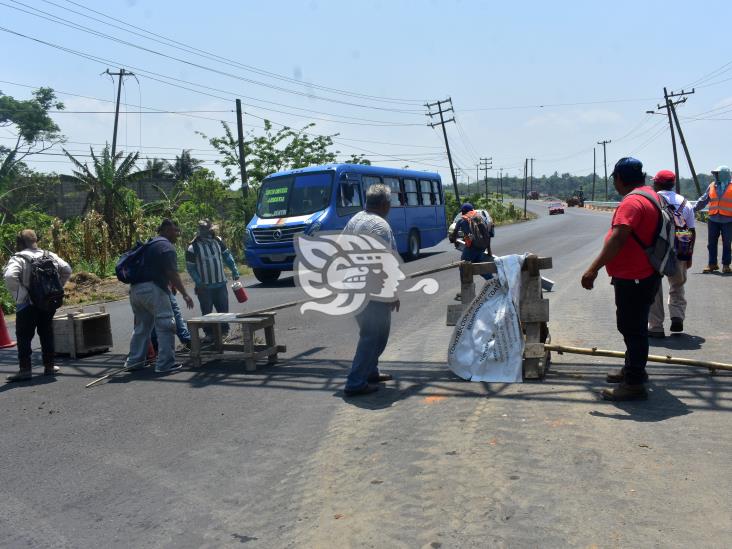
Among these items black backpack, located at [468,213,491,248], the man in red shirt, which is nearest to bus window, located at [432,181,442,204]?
black backpack, located at [468,213,491,248]

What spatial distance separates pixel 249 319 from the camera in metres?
7.50

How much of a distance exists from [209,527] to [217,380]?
3.43 m

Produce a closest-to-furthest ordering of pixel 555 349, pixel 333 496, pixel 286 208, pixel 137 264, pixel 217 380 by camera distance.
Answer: pixel 333 496 < pixel 555 349 < pixel 217 380 < pixel 137 264 < pixel 286 208

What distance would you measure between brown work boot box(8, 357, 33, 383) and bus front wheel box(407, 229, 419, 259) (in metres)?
16.5

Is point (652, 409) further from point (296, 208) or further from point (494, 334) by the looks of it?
point (296, 208)

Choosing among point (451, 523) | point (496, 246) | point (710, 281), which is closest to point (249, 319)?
point (451, 523)

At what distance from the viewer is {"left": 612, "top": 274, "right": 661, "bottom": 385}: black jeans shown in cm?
529

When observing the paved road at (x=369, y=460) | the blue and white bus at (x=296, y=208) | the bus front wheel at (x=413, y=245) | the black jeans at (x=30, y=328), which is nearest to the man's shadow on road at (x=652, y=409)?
the paved road at (x=369, y=460)

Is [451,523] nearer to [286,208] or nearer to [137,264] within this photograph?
[137,264]

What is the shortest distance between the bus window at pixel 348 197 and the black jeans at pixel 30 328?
10.8 meters

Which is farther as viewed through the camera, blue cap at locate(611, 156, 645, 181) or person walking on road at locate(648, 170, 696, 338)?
person walking on road at locate(648, 170, 696, 338)

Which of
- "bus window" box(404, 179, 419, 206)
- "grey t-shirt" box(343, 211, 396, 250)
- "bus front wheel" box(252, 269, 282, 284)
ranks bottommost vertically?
"bus front wheel" box(252, 269, 282, 284)

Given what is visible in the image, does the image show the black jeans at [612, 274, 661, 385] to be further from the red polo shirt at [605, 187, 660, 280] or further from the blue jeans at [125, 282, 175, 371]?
the blue jeans at [125, 282, 175, 371]

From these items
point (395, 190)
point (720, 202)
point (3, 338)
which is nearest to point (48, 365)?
point (3, 338)
